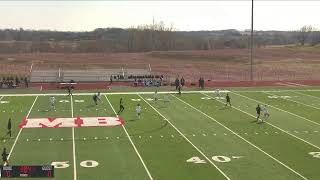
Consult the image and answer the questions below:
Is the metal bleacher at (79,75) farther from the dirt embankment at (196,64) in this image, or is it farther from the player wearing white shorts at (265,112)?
the player wearing white shorts at (265,112)

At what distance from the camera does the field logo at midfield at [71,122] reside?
28.8 meters

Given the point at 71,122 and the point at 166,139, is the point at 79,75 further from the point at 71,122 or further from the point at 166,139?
the point at 166,139

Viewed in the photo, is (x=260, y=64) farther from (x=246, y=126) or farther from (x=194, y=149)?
(x=194, y=149)

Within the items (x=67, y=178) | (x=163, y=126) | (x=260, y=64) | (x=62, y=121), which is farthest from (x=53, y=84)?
(x=260, y=64)

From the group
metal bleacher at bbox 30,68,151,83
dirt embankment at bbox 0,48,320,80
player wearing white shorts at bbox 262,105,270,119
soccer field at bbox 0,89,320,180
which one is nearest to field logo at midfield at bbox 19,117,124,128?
soccer field at bbox 0,89,320,180

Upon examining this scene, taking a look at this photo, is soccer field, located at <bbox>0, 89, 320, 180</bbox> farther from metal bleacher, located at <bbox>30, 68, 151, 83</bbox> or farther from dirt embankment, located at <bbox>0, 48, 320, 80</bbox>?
dirt embankment, located at <bbox>0, 48, 320, 80</bbox>

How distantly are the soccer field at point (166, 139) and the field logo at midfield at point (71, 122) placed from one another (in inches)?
2.1

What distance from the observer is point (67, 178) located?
61.2 feet

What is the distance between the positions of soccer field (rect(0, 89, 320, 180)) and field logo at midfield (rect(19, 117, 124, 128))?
0.17 feet

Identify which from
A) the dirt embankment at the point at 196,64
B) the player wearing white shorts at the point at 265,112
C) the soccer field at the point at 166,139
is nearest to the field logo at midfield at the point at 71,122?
the soccer field at the point at 166,139

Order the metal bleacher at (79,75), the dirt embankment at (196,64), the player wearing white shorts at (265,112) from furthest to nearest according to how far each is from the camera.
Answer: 1. the dirt embankment at (196,64)
2. the metal bleacher at (79,75)
3. the player wearing white shorts at (265,112)

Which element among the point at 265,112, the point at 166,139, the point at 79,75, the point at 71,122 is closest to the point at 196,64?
the point at 79,75

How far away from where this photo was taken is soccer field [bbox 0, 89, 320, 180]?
65.5 feet

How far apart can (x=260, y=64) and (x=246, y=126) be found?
5082cm
